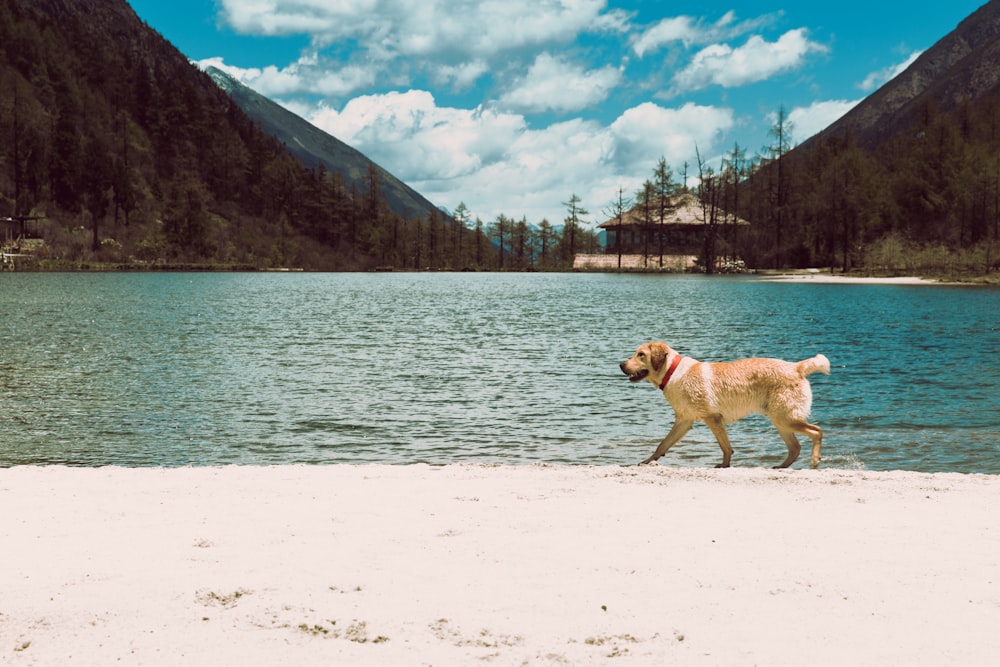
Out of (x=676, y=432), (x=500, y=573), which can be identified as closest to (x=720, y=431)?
(x=676, y=432)

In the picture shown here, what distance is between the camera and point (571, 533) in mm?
8234

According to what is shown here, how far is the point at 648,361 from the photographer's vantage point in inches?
466

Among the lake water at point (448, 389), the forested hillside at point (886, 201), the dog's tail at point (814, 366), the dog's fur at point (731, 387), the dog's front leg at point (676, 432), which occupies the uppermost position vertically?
the forested hillside at point (886, 201)

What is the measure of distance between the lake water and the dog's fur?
2.08m

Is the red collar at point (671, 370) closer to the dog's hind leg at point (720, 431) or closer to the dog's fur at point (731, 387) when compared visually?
the dog's fur at point (731, 387)

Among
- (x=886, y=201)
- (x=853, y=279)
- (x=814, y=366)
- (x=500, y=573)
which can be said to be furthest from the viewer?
(x=886, y=201)

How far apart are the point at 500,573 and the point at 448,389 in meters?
15.4

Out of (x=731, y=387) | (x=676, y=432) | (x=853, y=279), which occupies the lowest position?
(x=676, y=432)

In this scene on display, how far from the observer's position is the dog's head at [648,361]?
38.5 feet

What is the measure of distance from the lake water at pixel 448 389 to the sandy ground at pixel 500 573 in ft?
13.3

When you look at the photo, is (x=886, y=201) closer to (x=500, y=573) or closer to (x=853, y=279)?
(x=853, y=279)

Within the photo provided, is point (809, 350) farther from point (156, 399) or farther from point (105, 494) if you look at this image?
point (105, 494)

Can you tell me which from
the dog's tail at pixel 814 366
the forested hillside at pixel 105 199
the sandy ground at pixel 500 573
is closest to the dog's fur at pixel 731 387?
the dog's tail at pixel 814 366

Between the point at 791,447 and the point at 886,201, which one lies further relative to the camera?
the point at 886,201
